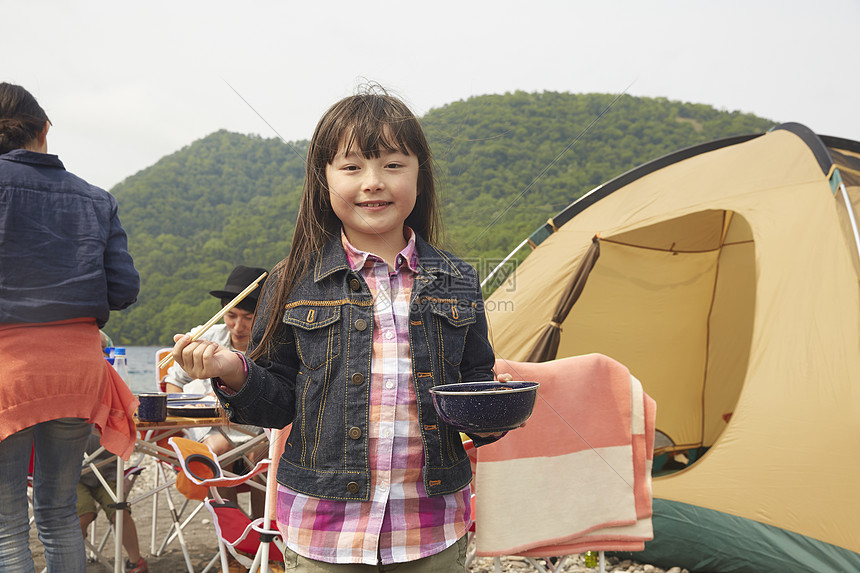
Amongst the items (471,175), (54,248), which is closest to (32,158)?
(54,248)

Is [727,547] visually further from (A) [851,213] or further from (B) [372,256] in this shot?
(B) [372,256]

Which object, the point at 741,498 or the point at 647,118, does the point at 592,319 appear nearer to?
the point at 741,498

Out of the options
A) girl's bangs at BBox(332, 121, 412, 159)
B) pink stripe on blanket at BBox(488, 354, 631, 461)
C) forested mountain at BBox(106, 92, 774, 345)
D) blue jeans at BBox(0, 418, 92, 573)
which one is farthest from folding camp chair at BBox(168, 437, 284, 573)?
girl's bangs at BBox(332, 121, 412, 159)

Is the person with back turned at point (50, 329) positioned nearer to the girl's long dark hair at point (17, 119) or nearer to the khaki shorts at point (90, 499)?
the girl's long dark hair at point (17, 119)

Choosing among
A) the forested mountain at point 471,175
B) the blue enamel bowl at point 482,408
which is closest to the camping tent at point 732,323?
the forested mountain at point 471,175

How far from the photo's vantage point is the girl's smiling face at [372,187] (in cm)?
118

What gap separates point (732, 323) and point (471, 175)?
3393 millimetres

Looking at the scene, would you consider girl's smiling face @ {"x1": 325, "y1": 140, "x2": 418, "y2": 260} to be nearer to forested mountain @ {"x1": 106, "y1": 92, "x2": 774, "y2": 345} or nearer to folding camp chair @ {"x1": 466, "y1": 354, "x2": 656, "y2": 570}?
forested mountain @ {"x1": 106, "y1": 92, "x2": 774, "y2": 345}

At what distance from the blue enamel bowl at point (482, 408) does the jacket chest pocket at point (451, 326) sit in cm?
13

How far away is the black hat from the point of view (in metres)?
3.34

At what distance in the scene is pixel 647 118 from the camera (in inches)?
245

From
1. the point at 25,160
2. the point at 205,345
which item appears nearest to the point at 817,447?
the point at 205,345

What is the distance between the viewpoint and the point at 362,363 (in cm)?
115

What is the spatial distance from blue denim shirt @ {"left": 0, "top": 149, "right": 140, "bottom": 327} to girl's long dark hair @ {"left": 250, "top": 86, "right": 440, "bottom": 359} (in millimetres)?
1028
